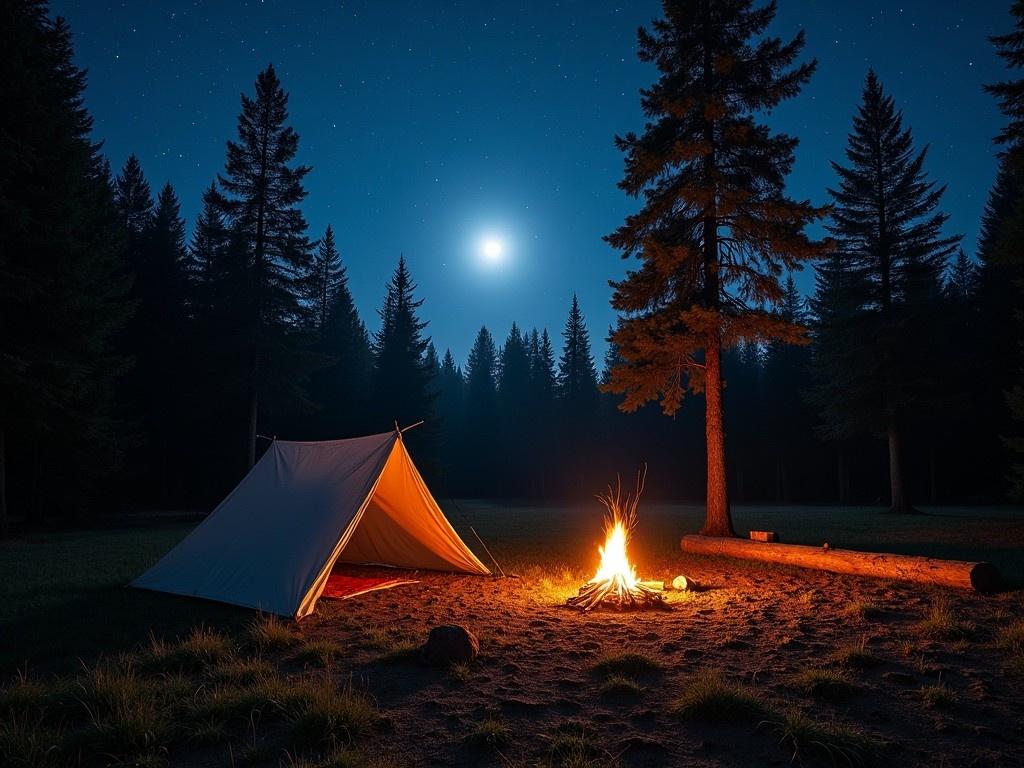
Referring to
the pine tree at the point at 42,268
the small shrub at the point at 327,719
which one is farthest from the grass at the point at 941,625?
the pine tree at the point at 42,268

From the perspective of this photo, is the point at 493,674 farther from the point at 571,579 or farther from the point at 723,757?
the point at 571,579

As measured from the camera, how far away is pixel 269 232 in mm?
20688

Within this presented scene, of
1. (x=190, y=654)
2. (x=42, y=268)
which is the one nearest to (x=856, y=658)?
(x=190, y=654)

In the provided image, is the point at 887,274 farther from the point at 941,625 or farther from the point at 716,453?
the point at 941,625

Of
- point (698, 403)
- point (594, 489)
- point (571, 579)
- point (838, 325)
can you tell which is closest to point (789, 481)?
point (698, 403)

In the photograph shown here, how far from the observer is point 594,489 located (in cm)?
Answer: 4434

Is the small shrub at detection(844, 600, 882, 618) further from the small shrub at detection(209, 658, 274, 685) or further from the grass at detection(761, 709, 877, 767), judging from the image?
the small shrub at detection(209, 658, 274, 685)

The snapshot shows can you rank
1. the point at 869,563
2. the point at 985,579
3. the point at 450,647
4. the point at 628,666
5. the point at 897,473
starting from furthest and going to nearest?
the point at 897,473
the point at 869,563
the point at 985,579
the point at 450,647
the point at 628,666

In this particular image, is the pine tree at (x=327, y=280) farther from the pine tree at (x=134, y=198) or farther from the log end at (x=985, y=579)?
the log end at (x=985, y=579)

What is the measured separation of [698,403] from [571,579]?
36.6 meters

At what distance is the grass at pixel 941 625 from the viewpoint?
5.16 meters

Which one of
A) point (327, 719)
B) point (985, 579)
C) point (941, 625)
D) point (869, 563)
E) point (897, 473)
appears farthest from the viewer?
point (897, 473)

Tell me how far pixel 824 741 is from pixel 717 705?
600 millimetres

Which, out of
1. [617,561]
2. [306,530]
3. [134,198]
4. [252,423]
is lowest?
[617,561]
